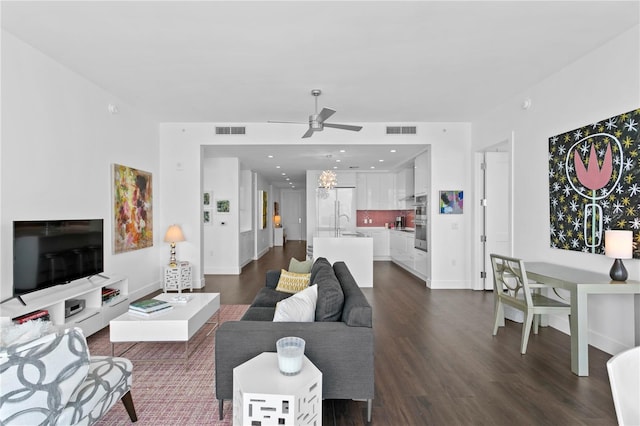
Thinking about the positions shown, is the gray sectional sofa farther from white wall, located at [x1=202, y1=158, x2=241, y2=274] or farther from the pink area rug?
white wall, located at [x1=202, y1=158, x2=241, y2=274]

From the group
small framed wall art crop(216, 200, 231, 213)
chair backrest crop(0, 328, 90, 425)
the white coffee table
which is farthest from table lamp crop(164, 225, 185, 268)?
chair backrest crop(0, 328, 90, 425)

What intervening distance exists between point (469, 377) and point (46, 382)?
2.86 m

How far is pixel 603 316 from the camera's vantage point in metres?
3.38

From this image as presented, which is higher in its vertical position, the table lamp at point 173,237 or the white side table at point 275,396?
the table lamp at point 173,237

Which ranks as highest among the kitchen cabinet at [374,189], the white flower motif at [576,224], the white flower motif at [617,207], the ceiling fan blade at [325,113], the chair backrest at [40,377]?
the ceiling fan blade at [325,113]

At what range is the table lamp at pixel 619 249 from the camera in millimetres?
2867

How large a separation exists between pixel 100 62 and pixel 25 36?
0.64m

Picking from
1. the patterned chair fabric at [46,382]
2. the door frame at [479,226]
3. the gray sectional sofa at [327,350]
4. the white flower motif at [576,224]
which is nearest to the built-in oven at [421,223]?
the door frame at [479,226]

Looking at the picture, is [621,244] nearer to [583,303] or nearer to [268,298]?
[583,303]

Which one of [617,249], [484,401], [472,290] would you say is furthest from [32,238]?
[472,290]

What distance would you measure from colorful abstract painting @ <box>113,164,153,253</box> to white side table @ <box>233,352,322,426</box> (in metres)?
3.77

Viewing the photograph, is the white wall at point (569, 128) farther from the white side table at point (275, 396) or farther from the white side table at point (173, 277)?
the white side table at point (173, 277)

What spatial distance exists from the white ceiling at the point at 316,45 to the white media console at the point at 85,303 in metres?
2.43

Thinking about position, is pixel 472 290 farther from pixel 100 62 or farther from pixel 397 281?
pixel 100 62
